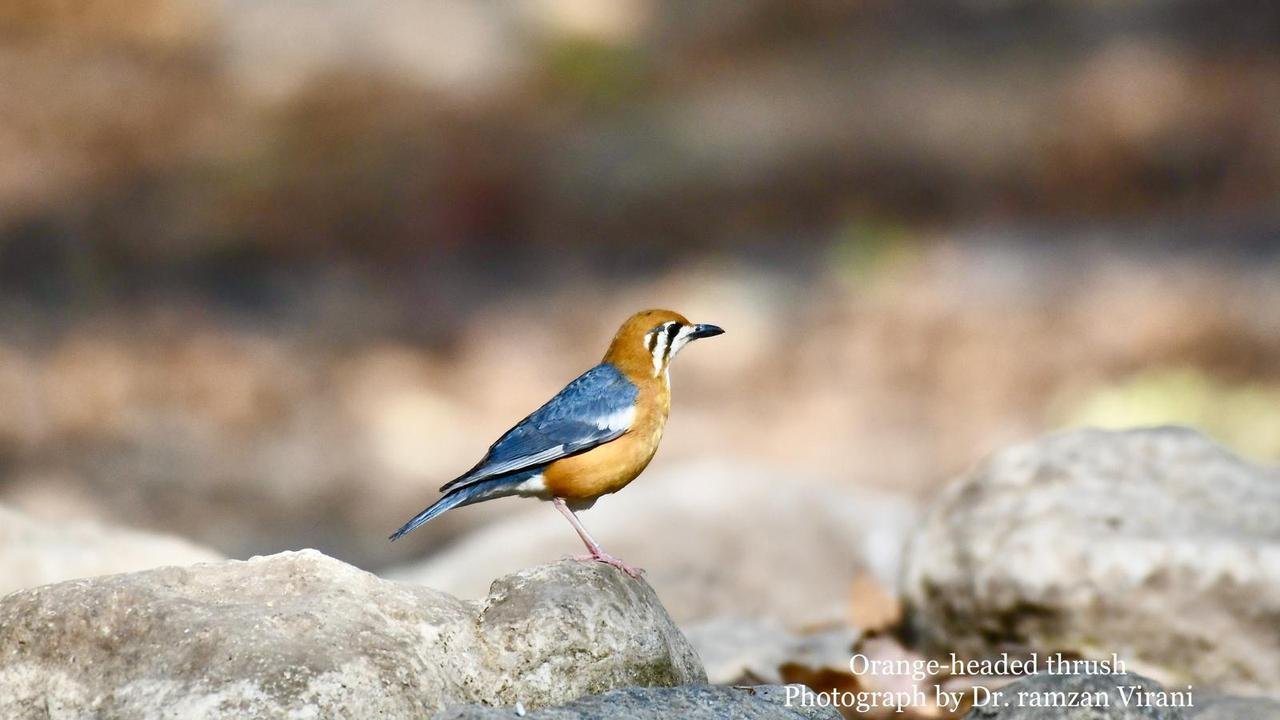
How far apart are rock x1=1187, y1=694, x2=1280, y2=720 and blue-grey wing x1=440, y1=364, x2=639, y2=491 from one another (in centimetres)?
186

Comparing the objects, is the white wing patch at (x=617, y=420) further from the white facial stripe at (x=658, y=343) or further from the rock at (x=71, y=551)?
the rock at (x=71, y=551)

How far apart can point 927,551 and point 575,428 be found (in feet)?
5.80

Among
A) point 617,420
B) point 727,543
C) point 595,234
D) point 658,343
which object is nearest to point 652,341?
point 658,343

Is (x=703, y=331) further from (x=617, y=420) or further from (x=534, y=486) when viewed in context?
(x=534, y=486)

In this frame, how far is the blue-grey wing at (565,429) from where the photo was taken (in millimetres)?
4273

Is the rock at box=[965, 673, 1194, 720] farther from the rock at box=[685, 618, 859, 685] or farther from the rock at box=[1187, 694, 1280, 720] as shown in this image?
the rock at box=[685, 618, 859, 685]

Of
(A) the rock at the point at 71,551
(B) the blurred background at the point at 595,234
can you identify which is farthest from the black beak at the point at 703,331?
(B) the blurred background at the point at 595,234

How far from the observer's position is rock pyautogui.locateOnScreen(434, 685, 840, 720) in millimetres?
3312

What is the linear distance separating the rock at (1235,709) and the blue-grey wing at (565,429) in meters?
1.86

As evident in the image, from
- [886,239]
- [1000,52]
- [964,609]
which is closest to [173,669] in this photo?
[964,609]

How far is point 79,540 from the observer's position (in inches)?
214

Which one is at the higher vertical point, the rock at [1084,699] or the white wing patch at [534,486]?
the white wing patch at [534,486]

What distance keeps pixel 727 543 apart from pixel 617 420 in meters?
3.11

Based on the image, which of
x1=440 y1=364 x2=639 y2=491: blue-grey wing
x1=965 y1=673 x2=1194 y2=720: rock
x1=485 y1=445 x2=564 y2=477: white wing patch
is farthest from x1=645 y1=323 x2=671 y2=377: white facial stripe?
x1=965 y1=673 x2=1194 y2=720: rock
